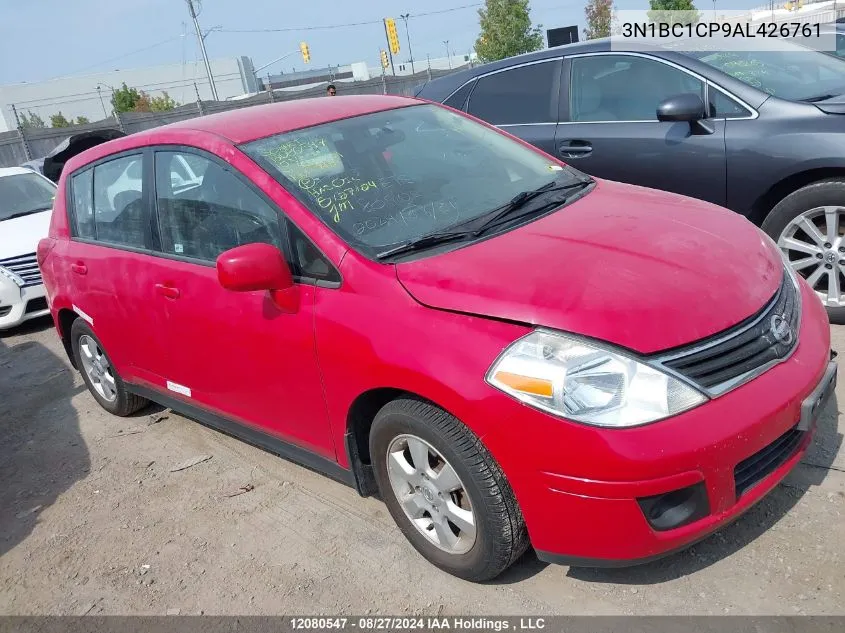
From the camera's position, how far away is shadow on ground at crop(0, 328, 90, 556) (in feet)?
12.9

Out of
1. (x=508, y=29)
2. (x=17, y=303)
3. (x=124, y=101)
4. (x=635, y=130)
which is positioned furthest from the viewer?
(x=124, y=101)

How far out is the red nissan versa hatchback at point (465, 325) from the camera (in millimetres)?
2229

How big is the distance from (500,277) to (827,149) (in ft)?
8.62

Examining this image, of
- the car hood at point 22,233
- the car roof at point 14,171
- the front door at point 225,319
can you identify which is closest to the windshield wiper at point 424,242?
the front door at point 225,319

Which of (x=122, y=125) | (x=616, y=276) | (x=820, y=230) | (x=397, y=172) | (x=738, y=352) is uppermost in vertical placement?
(x=122, y=125)

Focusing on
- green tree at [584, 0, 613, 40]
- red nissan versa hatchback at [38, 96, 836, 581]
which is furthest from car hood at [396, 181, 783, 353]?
green tree at [584, 0, 613, 40]

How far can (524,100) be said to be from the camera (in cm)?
547

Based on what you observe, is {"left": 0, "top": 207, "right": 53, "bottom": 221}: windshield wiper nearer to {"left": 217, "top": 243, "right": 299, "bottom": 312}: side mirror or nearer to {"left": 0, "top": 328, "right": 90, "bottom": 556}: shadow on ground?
{"left": 0, "top": 328, "right": 90, "bottom": 556}: shadow on ground

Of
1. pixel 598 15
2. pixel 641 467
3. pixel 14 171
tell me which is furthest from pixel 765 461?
pixel 598 15

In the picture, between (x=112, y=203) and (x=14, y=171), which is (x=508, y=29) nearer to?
(x=14, y=171)

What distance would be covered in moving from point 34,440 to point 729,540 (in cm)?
418

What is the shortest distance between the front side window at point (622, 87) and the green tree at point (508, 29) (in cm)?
3381

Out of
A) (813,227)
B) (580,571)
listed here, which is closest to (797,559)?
(580,571)

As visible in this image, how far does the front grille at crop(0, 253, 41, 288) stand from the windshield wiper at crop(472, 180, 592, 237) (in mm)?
5708
